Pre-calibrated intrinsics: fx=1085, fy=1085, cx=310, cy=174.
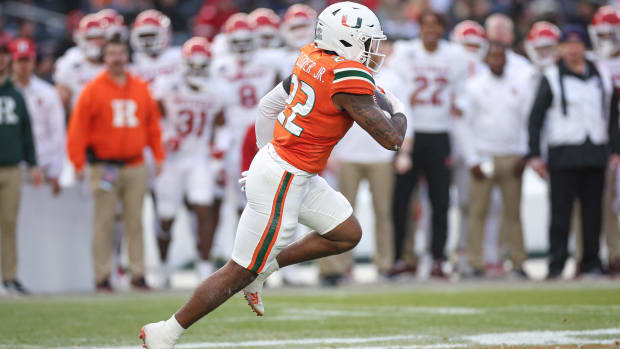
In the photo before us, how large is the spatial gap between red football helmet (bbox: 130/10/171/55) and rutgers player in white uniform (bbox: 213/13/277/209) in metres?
0.59

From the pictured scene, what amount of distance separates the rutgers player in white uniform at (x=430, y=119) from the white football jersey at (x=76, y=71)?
2.94 meters

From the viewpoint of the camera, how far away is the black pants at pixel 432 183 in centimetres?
1031

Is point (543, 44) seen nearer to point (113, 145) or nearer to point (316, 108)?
point (113, 145)

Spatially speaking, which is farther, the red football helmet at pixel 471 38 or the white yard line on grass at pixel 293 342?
the red football helmet at pixel 471 38

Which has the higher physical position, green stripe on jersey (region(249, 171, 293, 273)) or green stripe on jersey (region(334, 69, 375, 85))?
green stripe on jersey (region(334, 69, 375, 85))

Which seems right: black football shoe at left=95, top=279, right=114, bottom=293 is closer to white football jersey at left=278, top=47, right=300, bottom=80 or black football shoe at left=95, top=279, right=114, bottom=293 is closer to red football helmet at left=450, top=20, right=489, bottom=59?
white football jersey at left=278, top=47, right=300, bottom=80

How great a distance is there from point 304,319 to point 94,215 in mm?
3346

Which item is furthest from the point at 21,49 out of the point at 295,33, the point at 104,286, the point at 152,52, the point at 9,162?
the point at 295,33

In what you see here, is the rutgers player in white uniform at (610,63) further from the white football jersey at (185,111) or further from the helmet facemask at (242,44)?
the white football jersey at (185,111)

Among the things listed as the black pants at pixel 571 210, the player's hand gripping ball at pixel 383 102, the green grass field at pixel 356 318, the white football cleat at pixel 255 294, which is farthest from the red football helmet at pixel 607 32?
the white football cleat at pixel 255 294

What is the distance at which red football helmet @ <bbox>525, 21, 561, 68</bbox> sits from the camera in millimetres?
10828

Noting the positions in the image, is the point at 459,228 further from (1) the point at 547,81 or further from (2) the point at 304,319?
(2) the point at 304,319

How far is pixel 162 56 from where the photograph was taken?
424 inches

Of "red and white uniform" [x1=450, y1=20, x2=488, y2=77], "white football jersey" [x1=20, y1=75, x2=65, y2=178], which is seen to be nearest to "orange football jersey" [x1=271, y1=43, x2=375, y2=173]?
"white football jersey" [x1=20, y1=75, x2=65, y2=178]
